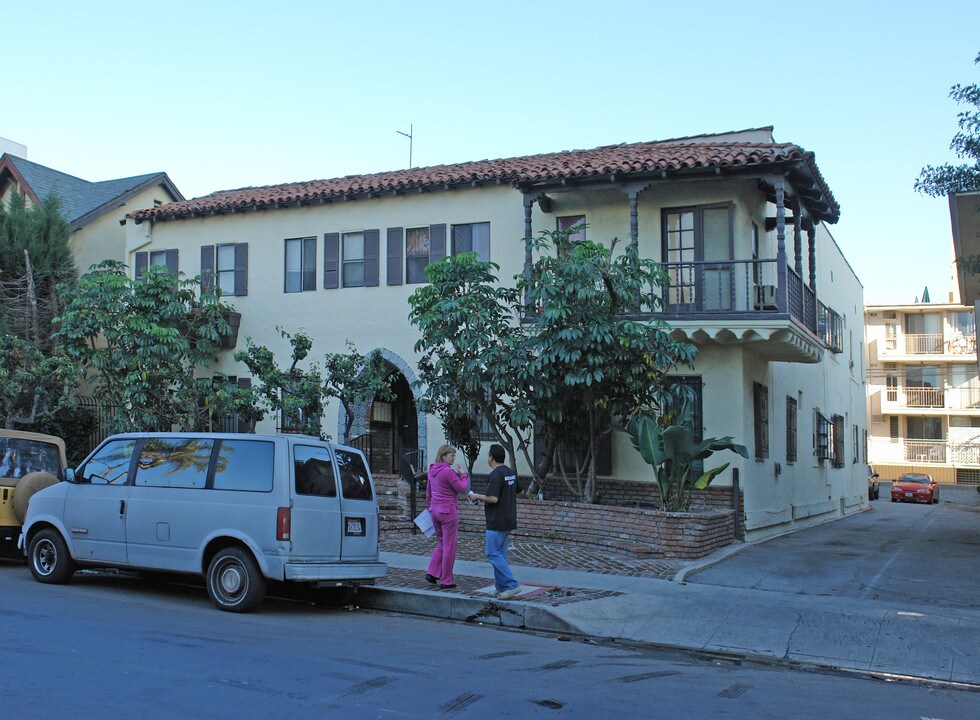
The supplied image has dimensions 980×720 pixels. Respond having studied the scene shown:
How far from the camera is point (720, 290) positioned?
17234 millimetres

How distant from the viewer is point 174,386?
67.0 feet

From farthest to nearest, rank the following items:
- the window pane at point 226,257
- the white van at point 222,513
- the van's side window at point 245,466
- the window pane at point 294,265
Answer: the window pane at point 226,257, the window pane at point 294,265, the van's side window at point 245,466, the white van at point 222,513

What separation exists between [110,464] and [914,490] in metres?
38.4

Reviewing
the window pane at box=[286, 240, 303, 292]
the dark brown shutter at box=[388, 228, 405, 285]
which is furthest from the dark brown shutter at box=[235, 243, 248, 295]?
the dark brown shutter at box=[388, 228, 405, 285]

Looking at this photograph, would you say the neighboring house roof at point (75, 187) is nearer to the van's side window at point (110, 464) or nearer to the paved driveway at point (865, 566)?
the van's side window at point (110, 464)

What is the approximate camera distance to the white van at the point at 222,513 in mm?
10016

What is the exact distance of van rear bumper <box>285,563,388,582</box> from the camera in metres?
9.91

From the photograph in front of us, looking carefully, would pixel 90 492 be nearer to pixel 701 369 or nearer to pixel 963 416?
pixel 701 369

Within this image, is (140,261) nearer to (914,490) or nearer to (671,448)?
(671,448)

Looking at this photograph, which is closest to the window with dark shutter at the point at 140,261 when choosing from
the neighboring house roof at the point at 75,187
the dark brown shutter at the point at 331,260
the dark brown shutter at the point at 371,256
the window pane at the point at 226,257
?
the window pane at the point at 226,257

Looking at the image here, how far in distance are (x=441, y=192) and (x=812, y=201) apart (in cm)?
738

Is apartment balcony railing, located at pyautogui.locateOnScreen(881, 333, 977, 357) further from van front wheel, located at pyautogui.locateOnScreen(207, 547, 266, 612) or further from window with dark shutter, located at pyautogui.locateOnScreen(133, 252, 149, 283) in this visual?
van front wheel, located at pyautogui.locateOnScreen(207, 547, 266, 612)

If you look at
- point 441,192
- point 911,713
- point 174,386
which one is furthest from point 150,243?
point 911,713

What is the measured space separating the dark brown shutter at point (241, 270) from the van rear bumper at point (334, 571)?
1275cm
